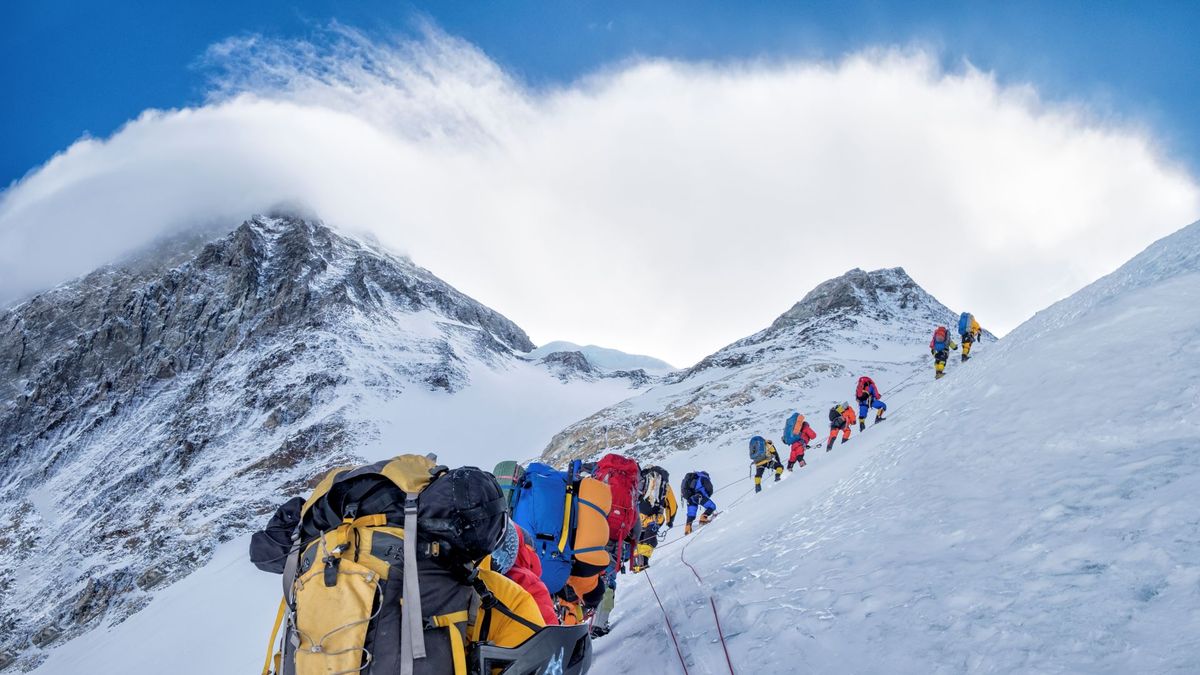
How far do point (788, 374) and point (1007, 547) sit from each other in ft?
108

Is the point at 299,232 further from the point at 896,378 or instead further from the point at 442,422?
the point at 896,378

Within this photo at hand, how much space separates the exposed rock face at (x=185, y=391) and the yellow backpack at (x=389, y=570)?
132 ft

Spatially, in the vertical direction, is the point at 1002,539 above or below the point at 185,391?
below

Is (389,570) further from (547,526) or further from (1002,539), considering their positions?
(1002,539)

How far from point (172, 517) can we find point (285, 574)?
1923 inches

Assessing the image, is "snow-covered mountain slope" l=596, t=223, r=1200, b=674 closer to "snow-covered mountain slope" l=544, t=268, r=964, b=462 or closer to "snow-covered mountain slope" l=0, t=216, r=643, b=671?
"snow-covered mountain slope" l=544, t=268, r=964, b=462

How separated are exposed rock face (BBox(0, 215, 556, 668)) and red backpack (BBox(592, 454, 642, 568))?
37.8 m

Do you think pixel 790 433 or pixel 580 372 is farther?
pixel 580 372

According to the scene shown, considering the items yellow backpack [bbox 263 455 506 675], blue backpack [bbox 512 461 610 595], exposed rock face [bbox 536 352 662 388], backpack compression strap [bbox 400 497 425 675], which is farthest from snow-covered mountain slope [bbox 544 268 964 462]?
exposed rock face [bbox 536 352 662 388]

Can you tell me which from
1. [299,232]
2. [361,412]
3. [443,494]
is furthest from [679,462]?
[299,232]

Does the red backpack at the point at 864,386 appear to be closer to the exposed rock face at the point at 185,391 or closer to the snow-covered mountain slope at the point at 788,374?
the snow-covered mountain slope at the point at 788,374

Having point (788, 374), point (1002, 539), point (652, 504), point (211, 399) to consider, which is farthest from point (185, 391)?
point (1002, 539)

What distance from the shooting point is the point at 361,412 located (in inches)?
2256

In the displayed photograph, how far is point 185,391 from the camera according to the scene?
75438 millimetres
